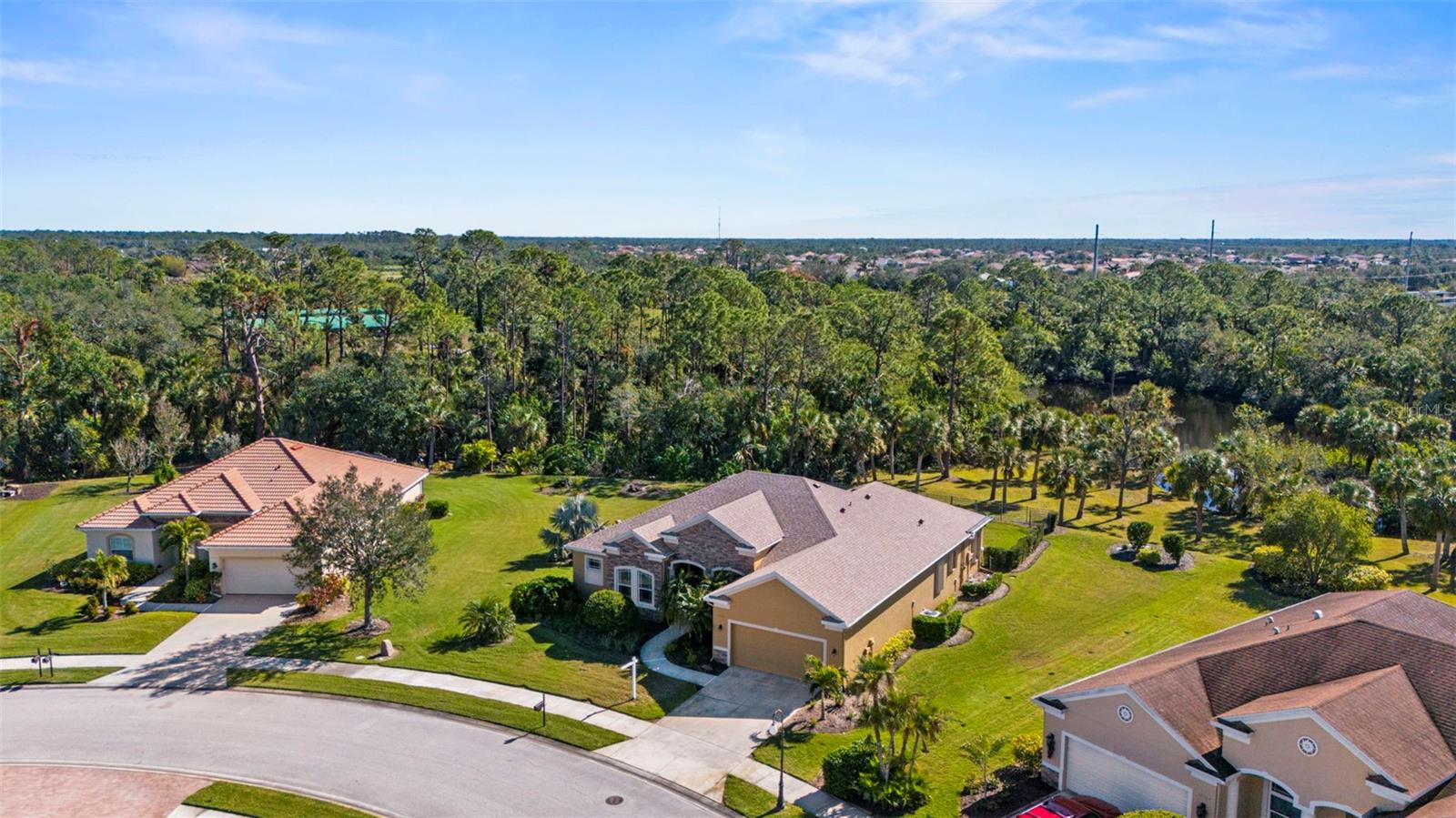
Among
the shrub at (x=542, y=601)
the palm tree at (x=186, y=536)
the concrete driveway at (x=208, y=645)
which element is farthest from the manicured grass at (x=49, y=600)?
the shrub at (x=542, y=601)

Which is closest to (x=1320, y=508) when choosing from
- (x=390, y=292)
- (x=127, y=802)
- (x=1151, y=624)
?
(x=1151, y=624)

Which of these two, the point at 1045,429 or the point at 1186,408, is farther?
the point at 1186,408

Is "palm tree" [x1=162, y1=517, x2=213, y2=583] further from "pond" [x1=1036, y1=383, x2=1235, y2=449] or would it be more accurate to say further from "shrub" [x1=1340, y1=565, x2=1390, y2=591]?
"pond" [x1=1036, y1=383, x2=1235, y2=449]

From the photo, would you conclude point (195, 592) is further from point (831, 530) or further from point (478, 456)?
point (831, 530)

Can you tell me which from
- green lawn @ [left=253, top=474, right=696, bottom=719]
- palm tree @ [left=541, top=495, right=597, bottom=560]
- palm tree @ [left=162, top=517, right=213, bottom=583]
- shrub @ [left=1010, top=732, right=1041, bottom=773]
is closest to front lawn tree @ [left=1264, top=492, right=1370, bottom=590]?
shrub @ [left=1010, top=732, right=1041, bottom=773]

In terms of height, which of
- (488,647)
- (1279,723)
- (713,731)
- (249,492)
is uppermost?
(1279,723)

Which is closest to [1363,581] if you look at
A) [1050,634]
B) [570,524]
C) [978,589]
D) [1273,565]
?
[1273,565]

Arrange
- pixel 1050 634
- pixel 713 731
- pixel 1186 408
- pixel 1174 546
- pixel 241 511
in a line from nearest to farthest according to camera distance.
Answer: pixel 713 731 < pixel 1050 634 < pixel 241 511 < pixel 1174 546 < pixel 1186 408
